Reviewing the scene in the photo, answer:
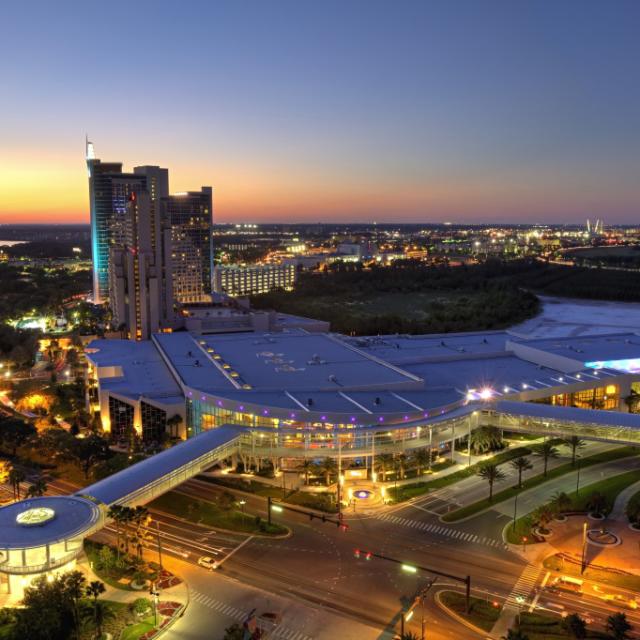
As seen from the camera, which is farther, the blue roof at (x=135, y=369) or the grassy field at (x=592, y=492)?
the blue roof at (x=135, y=369)

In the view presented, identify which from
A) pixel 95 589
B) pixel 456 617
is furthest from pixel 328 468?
pixel 95 589

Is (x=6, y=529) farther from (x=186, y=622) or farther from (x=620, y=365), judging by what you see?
(x=620, y=365)

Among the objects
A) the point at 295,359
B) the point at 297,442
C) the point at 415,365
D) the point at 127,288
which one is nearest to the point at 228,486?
the point at 297,442

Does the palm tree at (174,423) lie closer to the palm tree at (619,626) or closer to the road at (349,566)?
the road at (349,566)

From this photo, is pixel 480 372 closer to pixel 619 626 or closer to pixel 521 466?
pixel 521 466

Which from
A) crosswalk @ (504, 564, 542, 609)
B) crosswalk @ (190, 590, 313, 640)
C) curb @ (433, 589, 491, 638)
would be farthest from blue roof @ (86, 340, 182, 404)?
crosswalk @ (504, 564, 542, 609)

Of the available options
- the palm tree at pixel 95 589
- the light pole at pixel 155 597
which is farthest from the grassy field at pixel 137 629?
the palm tree at pixel 95 589

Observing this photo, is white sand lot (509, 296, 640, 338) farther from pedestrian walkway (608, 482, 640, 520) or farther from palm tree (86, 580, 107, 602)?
palm tree (86, 580, 107, 602)
